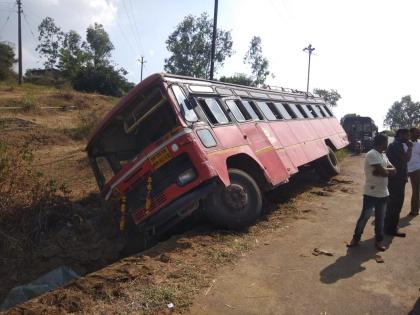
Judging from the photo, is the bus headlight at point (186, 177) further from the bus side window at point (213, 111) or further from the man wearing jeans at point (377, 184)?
the man wearing jeans at point (377, 184)

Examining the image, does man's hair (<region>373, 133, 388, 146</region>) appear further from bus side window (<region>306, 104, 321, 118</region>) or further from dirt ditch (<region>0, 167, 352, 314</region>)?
bus side window (<region>306, 104, 321, 118</region>)

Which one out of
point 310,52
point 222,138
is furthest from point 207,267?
point 310,52

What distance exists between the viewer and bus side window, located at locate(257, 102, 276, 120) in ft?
32.6

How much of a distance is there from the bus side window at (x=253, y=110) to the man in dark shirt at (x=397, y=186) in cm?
316

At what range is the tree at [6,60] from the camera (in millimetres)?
40775

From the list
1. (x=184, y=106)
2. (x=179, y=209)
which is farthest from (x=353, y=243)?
(x=184, y=106)

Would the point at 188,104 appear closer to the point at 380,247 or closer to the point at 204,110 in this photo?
the point at 204,110

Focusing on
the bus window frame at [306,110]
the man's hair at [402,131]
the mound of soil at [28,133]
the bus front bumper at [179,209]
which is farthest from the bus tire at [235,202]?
the mound of soil at [28,133]

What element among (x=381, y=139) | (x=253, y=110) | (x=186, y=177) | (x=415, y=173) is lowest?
(x=415, y=173)

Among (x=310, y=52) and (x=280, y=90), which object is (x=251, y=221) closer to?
(x=280, y=90)

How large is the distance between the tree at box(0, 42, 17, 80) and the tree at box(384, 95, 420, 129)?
256 feet

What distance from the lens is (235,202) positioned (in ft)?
23.0

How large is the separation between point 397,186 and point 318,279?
2667 millimetres

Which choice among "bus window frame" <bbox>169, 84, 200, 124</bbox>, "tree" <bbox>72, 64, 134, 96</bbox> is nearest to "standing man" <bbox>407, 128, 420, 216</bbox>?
"bus window frame" <bbox>169, 84, 200, 124</bbox>
